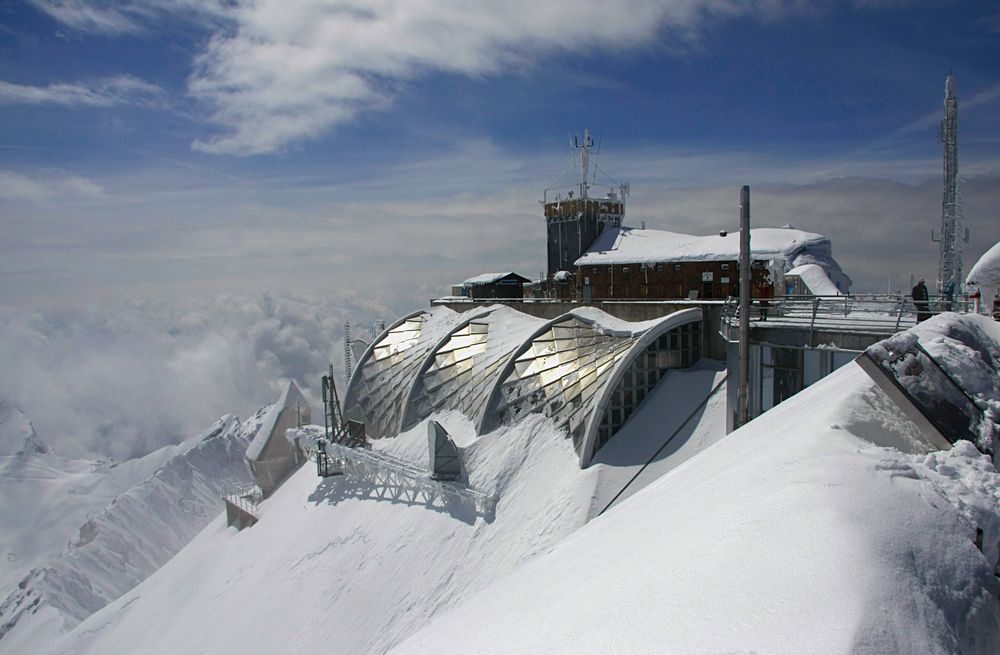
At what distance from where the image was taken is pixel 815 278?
2444 centimetres

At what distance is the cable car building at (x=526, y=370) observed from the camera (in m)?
18.3

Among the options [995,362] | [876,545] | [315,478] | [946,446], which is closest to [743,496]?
[876,545]

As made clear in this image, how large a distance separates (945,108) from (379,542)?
2416 cm

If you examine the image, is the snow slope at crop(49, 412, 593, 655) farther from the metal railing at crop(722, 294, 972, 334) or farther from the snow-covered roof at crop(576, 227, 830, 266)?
the snow-covered roof at crop(576, 227, 830, 266)

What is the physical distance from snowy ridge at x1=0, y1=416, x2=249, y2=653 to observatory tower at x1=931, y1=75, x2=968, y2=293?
4457 cm

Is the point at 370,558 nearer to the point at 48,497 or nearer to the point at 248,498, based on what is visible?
the point at 248,498

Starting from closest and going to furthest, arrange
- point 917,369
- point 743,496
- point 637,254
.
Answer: point 743,496 < point 917,369 < point 637,254

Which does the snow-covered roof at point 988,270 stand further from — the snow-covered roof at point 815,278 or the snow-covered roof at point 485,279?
the snow-covered roof at point 485,279

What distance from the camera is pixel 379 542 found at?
19.7 m

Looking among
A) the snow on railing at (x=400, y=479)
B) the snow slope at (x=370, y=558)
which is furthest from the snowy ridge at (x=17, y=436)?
the snow on railing at (x=400, y=479)

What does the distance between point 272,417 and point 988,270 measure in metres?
30.1

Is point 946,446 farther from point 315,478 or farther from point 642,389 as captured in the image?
point 315,478

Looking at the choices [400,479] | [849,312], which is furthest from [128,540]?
[849,312]

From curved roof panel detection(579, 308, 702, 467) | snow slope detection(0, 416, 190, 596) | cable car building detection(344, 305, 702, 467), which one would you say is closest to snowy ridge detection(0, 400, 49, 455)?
snow slope detection(0, 416, 190, 596)
